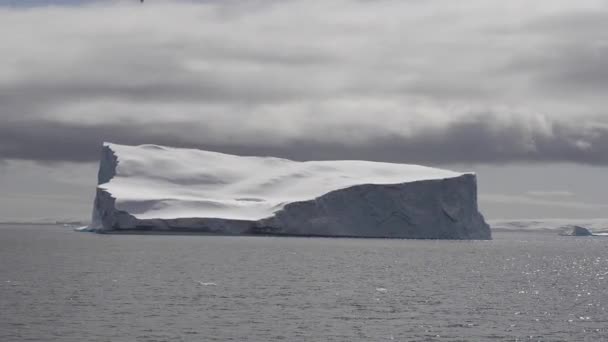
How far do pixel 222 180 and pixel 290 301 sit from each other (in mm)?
91950

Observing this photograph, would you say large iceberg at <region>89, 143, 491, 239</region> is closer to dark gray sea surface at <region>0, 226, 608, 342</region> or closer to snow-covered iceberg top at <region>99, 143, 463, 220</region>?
snow-covered iceberg top at <region>99, 143, 463, 220</region>

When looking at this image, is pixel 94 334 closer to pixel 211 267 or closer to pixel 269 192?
pixel 211 267

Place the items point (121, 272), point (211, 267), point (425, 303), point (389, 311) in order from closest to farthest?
1. point (389, 311)
2. point (425, 303)
3. point (121, 272)
4. point (211, 267)

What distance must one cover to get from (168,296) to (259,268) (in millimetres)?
19033

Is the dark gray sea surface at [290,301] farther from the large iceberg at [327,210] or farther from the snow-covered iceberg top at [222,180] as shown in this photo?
the snow-covered iceberg top at [222,180]

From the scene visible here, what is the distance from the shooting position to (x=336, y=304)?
37.5m

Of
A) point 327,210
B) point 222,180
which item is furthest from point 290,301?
point 222,180

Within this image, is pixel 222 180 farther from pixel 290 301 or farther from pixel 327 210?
pixel 290 301

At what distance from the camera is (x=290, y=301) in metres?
38.3

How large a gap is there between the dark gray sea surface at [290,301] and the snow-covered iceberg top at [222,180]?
42.5 m

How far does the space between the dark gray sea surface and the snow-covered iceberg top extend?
139 feet

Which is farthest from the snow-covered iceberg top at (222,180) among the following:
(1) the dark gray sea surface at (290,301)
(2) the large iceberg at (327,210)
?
(1) the dark gray sea surface at (290,301)

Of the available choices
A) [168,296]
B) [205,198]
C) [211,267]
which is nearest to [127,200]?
[205,198]

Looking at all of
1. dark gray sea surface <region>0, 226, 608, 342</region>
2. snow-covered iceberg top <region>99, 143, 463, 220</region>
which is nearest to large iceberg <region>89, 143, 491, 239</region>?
snow-covered iceberg top <region>99, 143, 463, 220</region>
